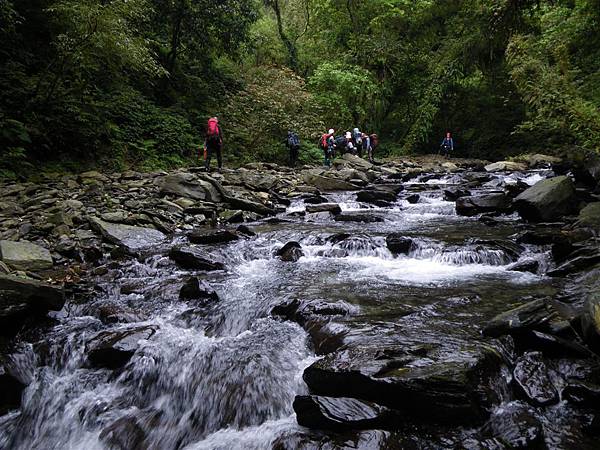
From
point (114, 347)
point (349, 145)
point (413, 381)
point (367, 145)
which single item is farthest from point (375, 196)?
point (367, 145)

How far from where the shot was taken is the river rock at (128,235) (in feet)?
26.5

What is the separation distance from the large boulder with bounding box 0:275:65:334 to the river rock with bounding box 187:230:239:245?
11.3ft

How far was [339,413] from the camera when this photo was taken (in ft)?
10.5

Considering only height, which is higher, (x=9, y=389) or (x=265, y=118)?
(x=265, y=118)

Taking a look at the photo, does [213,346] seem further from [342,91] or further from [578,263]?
[342,91]

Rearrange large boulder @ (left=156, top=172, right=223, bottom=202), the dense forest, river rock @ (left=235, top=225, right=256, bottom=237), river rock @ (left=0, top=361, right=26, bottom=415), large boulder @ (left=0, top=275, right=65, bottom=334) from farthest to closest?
the dense forest, large boulder @ (left=156, top=172, right=223, bottom=202), river rock @ (left=235, top=225, right=256, bottom=237), large boulder @ (left=0, top=275, right=65, bottom=334), river rock @ (left=0, top=361, right=26, bottom=415)

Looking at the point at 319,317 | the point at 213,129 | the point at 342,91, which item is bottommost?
the point at 319,317

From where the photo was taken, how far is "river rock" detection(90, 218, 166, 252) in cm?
807

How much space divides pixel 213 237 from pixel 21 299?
396 centimetres

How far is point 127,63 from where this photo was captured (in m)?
12.2

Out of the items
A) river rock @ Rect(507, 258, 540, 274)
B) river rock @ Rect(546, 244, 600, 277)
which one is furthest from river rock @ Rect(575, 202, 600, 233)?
river rock @ Rect(507, 258, 540, 274)

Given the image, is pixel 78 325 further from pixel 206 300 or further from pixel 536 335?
pixel 536 335

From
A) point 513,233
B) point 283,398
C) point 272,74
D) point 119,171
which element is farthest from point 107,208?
point 272,74

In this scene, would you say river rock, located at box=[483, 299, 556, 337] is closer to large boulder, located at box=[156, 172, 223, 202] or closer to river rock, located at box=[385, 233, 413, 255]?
river rock, located at box=[385, 233, 413, 255]
